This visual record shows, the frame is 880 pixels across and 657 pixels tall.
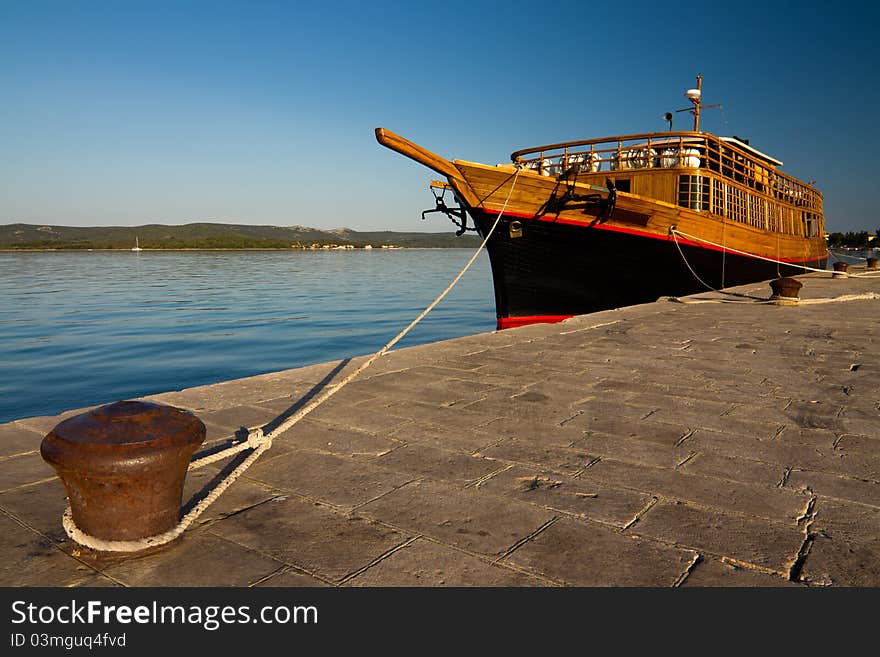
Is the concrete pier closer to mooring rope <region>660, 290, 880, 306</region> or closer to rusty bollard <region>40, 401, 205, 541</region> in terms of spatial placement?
rusty bollard <region>40, 401, 205, 541</region>

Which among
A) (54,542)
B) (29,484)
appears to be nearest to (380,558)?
(54,542)

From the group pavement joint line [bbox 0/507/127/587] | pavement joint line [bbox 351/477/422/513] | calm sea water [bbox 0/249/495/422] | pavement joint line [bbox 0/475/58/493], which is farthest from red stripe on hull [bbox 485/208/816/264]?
pavement joint line [bbox 0/507/127/587]

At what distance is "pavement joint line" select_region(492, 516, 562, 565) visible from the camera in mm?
2139

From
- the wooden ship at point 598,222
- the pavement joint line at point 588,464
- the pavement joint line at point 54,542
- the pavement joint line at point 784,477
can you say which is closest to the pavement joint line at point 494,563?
the pavement joint line at point 588,464

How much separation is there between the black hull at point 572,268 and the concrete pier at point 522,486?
7370 millimetres

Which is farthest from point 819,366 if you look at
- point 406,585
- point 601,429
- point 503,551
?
point 406,585

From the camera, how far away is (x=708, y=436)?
11.3ft

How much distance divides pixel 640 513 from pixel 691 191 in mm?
13598

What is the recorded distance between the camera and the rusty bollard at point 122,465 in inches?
82.9

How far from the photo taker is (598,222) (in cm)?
1225

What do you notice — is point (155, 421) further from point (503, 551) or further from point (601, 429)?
point (601, 429)

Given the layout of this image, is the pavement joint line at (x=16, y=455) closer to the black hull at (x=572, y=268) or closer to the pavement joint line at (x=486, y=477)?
the pavement joint line at (x=486, y=477)
